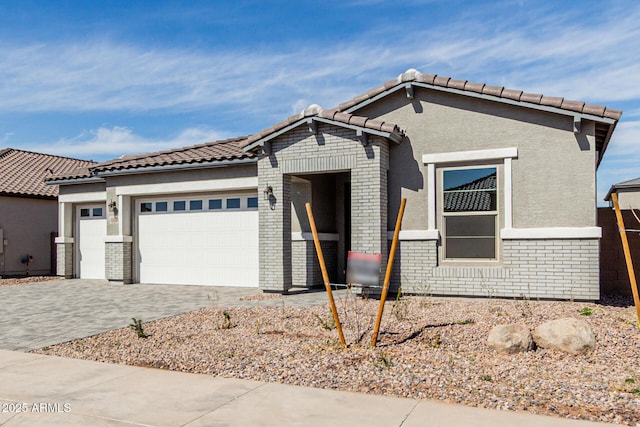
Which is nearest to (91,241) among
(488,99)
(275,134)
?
(275,134)

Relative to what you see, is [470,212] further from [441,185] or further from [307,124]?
[307,124]

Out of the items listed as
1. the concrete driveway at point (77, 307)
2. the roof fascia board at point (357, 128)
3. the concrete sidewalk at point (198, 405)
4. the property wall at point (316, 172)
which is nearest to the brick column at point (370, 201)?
the property wall at point (316, 172)

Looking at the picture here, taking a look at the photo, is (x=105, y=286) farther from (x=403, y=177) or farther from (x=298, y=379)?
(x=298, y=379)

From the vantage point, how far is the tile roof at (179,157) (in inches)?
596

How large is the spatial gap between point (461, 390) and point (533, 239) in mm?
6425

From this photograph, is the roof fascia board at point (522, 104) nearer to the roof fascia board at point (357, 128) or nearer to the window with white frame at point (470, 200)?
the window with white frame at point (470, 200)

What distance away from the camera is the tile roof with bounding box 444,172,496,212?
1155cm

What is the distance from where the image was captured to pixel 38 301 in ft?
42.5

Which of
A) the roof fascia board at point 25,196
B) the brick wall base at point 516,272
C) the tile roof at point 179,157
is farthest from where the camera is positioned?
the roof fascia board at point 25,196

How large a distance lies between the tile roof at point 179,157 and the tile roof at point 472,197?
18.2ft

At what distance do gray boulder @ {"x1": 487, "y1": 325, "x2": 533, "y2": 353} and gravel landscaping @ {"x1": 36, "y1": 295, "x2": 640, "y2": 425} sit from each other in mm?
103

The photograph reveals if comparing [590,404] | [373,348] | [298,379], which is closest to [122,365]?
[298,379]

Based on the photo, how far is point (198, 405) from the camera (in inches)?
207

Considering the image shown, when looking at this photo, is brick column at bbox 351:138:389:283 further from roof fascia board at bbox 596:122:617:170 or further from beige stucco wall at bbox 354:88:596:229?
roof fascia board at bbox 596:122:617:170
